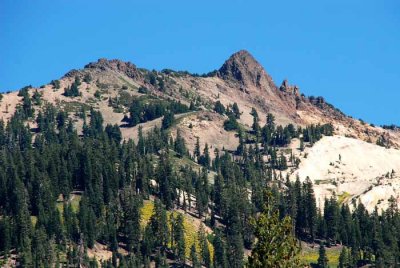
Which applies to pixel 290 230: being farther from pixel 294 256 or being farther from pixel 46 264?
pixel 46 264

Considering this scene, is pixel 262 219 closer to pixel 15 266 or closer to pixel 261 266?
pixel 261 266

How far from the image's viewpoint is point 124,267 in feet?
655

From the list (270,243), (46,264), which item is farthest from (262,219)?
(46,264)

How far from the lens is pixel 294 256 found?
7044 centimetres

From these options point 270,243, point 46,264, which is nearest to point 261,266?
point 270,243

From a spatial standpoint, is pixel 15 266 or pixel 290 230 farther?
pixel 15 266

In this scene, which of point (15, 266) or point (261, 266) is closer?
point (261, 266)

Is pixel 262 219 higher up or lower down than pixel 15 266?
higher up

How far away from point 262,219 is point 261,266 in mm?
4394

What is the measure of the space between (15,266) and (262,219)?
454 ft

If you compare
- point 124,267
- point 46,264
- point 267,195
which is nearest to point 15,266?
point 46,264

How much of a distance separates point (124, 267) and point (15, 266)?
2750 cm

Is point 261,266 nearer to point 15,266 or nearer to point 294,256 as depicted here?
point 294,256

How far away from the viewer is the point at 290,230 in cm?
7112
